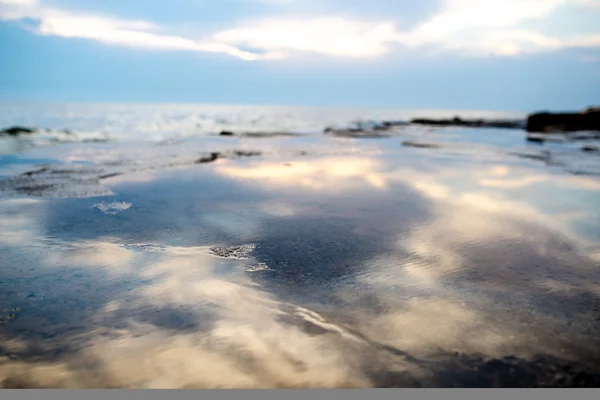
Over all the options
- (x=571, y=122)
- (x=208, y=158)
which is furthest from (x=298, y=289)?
(x=571, y=122)

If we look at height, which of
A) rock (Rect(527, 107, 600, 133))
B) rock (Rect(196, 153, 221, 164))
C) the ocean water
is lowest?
the ocean water

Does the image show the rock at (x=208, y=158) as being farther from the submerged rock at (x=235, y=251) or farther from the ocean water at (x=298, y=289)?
the submerged rock at (x=235, y=251)

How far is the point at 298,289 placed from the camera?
10.4ft

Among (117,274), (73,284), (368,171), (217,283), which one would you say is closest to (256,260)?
(217,283)

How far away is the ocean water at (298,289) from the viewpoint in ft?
7.25

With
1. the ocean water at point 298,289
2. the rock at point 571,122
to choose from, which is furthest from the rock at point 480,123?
the ocean water at point 298,289

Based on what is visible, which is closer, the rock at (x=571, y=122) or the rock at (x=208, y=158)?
the rock at (x=208, y=158)

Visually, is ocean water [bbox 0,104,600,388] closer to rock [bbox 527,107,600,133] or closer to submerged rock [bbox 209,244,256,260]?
submerged rock [bbox 209,244,256,260]

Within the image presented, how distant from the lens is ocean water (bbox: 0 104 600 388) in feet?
7.25

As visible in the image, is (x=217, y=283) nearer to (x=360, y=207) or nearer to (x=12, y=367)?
(x=12, y=367)

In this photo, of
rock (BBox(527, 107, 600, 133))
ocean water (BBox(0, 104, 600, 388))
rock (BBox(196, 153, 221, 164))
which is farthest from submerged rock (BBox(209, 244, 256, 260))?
rock (BBox(527, 107, 600, 133))

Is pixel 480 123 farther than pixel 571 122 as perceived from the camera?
Yes

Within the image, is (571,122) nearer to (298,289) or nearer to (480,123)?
(480,123)

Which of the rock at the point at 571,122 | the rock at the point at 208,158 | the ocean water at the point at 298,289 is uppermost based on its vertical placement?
the rock at the point at 571,122
